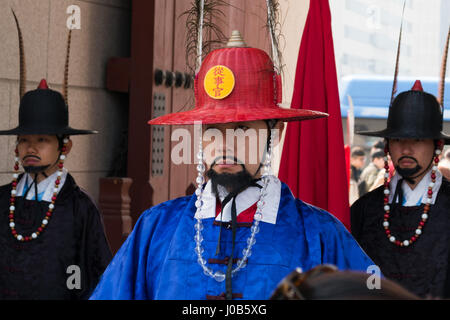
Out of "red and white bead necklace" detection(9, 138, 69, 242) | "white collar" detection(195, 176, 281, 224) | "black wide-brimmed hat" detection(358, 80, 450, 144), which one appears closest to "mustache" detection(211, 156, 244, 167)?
"white collar" detection(195, 176, 281, 224)

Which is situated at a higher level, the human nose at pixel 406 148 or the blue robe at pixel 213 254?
the human nose at pixel 406 148

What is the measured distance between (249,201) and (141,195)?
2.18 meters

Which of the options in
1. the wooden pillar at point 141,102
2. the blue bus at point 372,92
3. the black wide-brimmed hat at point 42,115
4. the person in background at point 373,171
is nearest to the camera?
the black wide-brimmed hat at point 42,115

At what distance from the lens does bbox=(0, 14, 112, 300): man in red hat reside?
10.1 feet

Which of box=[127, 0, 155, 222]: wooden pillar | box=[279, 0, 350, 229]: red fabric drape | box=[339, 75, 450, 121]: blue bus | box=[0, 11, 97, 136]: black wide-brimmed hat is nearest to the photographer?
box=[279, 0, 350, 229]: red fabric drape

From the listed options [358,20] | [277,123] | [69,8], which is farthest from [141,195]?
[358,20]

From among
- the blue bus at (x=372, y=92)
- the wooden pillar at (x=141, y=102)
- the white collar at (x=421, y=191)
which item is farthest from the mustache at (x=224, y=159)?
the blue bus at (x=372, y=92)

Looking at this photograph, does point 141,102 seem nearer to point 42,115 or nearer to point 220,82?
point 42,115

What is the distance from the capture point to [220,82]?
7.32 ft

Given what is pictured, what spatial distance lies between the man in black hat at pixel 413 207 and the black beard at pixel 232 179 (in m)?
1.36

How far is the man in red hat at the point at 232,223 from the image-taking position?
6.92 ft

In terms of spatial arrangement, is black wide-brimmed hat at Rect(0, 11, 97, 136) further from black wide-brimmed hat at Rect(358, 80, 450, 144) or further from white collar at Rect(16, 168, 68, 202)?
black wide-brimmed hat at Rect(358, 80, 450, 144)

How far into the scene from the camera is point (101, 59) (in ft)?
14.5

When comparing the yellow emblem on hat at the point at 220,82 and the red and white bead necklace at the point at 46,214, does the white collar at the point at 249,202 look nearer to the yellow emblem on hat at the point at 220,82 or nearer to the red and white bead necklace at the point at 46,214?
the yellow emblem on hat at the point at 220,82
